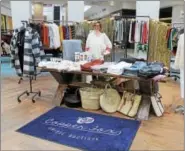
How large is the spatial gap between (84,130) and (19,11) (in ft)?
19.1

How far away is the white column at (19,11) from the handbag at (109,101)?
5025 mm

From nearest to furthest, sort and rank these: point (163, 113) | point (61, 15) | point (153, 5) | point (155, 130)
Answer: point (155, 130), point (163, 113), point (153, 5), point (61, 15)

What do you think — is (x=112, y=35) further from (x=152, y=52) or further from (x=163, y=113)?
(x=163, y=113)

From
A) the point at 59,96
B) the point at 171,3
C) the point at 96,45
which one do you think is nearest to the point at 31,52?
the point at 59,96

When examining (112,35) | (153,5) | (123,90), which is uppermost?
(153,5)

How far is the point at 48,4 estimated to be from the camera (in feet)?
37.7

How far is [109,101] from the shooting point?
11.8ft

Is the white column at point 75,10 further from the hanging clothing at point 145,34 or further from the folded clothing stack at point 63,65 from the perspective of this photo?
the folded clothing stack at point 63,65

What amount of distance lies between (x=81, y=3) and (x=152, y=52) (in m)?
3.22

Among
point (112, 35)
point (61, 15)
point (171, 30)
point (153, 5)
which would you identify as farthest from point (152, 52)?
point (61, 15)

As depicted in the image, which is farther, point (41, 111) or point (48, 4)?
point (48, 4)

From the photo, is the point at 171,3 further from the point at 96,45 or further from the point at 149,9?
the point at 96,45

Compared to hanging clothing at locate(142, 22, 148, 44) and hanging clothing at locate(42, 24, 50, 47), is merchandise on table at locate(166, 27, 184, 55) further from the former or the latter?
hanging clothing at locate(42, 24, 50, 47)

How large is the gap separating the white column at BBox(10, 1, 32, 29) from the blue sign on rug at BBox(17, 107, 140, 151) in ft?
16.0
